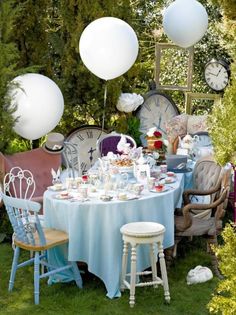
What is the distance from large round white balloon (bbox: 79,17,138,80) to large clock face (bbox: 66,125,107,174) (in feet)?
4.36

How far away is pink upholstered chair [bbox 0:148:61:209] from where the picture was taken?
17.7 feet

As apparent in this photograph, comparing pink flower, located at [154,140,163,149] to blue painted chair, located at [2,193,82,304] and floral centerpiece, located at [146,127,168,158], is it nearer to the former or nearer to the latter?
floral centerpiece, located at [146,127,168,158]

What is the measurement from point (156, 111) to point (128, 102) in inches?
29.2

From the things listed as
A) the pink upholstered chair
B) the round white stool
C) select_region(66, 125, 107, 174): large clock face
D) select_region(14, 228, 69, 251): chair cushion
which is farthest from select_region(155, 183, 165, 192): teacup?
select_region(66, 125, 107, 174): large clock face

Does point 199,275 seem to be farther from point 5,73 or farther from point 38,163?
point 5,73

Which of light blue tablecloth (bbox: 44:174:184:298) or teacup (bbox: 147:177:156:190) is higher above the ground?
teacup (bbox: 147:177:156:190)

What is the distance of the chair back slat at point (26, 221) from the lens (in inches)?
151

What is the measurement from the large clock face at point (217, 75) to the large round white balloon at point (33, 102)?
3388 mm

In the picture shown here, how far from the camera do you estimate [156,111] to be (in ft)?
25.2

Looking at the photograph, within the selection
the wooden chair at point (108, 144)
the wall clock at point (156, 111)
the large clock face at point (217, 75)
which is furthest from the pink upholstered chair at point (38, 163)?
A: the large clock face at point (217, 75)

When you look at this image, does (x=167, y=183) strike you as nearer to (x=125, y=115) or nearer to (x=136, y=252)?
(x=136, y=252)

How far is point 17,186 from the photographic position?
17.3ft

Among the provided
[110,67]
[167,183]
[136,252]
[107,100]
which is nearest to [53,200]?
[136,252]

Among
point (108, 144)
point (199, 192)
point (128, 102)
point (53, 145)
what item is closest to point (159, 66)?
point (128, 102)
